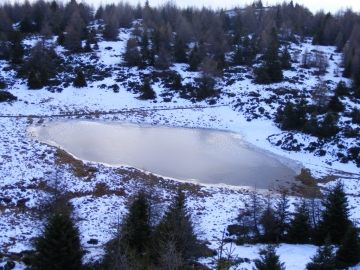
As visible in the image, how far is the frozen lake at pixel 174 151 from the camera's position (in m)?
26.8

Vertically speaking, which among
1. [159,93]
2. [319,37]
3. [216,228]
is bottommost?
[216,228]

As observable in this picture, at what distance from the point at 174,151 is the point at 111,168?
23.5 feet

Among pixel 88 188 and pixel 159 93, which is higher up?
pixel 159 93

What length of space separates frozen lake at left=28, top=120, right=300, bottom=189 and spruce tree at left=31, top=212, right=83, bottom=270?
13151mm

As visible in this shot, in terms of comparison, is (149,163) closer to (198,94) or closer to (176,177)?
(176,177)

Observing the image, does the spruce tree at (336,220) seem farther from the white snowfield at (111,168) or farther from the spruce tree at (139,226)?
the spruce tree at (139,226)

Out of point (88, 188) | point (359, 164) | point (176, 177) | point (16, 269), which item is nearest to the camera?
point (16, 269)

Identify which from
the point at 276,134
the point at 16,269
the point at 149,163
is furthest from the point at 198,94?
the point at 16,269

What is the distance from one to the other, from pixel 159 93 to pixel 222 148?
16.7 metres

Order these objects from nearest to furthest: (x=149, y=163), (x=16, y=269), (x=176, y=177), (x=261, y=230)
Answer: (x=16, y=269) < (x=261, y=230) < (x=176, y=177) < (x=149, y=163)

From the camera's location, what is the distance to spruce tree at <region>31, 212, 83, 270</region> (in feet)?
41.6

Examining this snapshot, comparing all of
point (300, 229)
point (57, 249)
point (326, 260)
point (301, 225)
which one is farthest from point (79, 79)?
point (326, 260)

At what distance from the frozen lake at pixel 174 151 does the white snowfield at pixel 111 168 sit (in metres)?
1.60

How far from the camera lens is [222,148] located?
107ft
